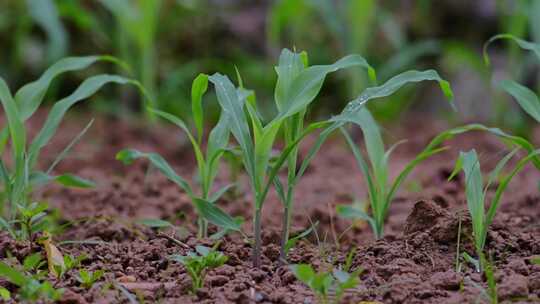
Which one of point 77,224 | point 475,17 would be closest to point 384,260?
point 77,224

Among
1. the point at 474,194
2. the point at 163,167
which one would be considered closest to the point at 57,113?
the point at 163,167

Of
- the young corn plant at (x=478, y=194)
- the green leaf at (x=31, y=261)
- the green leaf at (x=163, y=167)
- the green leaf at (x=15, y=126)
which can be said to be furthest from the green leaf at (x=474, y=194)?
the green leaf at (x=15, y=126)

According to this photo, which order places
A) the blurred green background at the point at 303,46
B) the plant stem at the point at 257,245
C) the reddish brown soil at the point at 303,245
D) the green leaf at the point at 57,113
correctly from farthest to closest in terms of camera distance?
the blurred green background at the point at 303,46 < the green leaf at the point at 57,113 < the plant stem at the point at 257,245 < the reddish brown soil at the point at 303,245

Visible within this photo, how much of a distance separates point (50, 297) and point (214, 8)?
10.9 feet

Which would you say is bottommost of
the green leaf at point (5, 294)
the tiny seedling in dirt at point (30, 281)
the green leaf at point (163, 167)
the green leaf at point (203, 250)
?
the green leaf at point (5, 294)

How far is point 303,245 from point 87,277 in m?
0.54

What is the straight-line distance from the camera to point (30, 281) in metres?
1.43

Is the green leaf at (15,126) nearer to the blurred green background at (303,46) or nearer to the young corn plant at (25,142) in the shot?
the young corn plant at (25,142)

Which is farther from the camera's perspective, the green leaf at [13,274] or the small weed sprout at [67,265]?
the small weed sprout at [67,265]

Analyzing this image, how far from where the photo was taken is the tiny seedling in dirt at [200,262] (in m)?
1.52

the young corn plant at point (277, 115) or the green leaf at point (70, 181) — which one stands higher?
the young corn plant at point (277, 115)

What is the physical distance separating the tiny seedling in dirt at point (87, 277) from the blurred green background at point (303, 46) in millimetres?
2032

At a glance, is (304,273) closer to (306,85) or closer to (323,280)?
(323,280)

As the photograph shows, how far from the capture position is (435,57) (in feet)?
14.7
